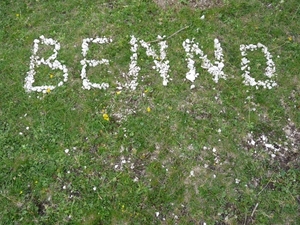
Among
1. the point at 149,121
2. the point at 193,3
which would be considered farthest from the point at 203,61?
the point at 149,121

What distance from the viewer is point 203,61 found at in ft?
17.7

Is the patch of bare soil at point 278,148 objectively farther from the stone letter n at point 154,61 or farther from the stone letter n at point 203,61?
the stone letter n at point 154,61

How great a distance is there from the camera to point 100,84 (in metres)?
5.24

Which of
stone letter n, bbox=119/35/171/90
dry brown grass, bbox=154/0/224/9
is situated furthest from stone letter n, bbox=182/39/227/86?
dry brown grass, bbox=154/0/224/9

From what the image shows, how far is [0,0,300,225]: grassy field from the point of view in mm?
4520

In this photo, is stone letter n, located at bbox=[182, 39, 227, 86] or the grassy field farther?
stone letter n, located at bbox=[182, 39, 227, 86]

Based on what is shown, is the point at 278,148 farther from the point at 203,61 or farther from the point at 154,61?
the point at 154,61

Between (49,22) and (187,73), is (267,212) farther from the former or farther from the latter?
(49,22)

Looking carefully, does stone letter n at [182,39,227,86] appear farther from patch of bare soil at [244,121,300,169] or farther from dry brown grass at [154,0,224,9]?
patch of bare soil at [244,121,300,169]

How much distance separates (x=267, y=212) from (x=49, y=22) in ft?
14.0

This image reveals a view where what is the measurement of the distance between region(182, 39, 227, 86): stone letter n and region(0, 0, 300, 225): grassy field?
0.07 meters

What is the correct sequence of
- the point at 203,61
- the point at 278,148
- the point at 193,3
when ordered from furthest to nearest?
the point at 193,3 < the point at 203,61 < the point at 278,148

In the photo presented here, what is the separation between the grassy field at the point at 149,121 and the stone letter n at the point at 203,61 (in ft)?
0.23

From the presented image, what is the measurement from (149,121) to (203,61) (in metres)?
1.27
